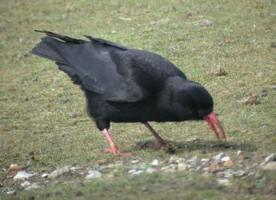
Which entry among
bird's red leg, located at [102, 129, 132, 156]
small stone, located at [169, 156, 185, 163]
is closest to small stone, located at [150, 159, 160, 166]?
small stone, located at [169, 156, 185, 163]

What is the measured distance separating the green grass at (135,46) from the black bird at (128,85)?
1.49ft

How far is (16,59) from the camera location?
14.9 m

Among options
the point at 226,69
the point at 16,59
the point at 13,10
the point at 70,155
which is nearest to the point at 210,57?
the point at 226,69

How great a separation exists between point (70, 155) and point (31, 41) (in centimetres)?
703

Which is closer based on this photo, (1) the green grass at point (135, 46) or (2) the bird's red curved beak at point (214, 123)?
(2) the bird's red curved beak at point (214, 123)

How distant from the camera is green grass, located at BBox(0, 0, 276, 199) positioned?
9.67 metres

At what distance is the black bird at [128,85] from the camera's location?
8656mm

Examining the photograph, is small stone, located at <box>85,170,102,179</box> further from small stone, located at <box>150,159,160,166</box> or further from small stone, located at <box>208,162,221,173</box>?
small stone, located at <box>208,162,221,173</box>

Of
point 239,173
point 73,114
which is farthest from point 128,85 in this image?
point 73,114

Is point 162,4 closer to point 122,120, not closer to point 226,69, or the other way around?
point 226,69

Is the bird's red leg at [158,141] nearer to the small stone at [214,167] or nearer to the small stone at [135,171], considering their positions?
the small stone at [135,171]

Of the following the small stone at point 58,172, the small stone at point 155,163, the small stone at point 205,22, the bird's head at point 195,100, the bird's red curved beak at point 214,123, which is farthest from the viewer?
the small stone at point 205,22

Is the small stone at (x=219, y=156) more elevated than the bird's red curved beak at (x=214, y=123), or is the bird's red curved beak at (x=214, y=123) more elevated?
the bird's red curved beak at (x=214, y=123)

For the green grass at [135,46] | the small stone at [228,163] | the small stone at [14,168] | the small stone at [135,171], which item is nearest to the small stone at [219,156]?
the small stone at [228,163]
